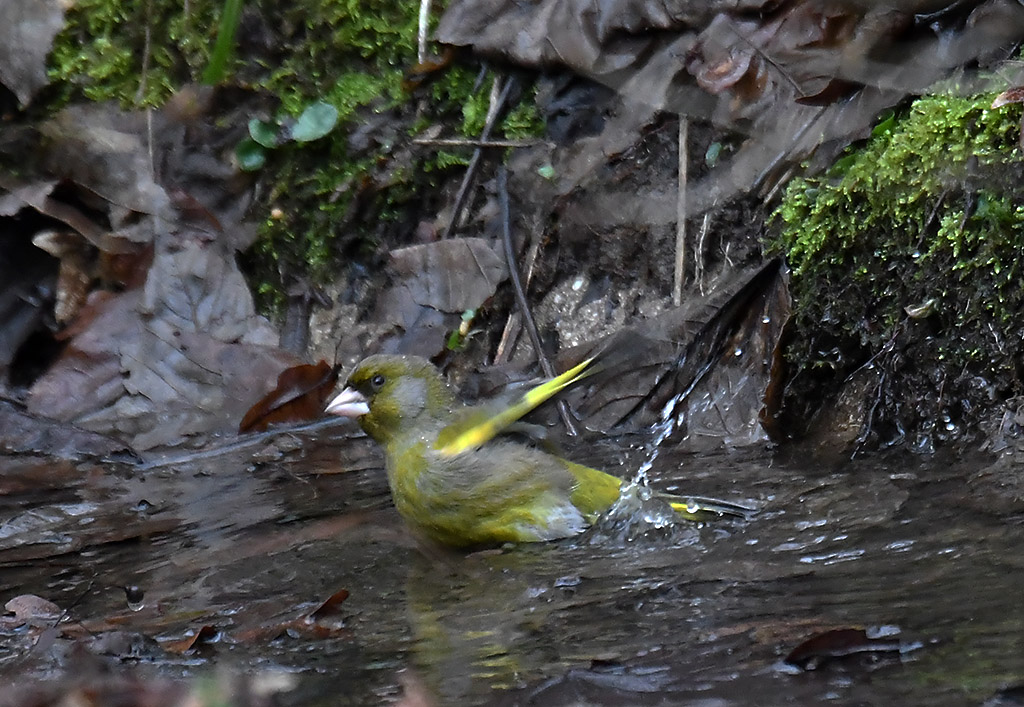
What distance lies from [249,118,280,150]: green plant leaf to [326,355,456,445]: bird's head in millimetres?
2308

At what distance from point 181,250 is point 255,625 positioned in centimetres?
368

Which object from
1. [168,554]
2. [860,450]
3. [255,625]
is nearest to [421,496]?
[168,554]

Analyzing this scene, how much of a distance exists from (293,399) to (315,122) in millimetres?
1600

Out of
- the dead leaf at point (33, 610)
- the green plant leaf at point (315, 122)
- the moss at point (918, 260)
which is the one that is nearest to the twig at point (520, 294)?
the green plant leaf at point (315, 122)

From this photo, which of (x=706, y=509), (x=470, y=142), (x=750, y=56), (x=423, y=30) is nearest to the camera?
(x=706, y=509)

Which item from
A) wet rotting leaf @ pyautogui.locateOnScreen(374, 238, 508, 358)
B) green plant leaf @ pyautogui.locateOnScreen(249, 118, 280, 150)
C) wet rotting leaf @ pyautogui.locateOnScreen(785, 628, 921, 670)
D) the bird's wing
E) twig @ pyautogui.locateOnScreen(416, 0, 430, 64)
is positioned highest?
twig @ pyautogui.locateOnScreen(416, 0, 430, 64)

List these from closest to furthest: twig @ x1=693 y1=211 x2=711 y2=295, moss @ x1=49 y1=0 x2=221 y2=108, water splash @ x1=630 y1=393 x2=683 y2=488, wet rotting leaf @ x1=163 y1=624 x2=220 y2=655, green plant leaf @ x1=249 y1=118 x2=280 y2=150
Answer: wet rotting leaf @ x1=163 y1=624 x2=220 y2=655 < water splash @ x1=630 y1=393 x2=683 y2=488 < twig @ x1=693 y1=211 x2=711 y2=295 < green plant leaf @ x1=249 y1=118 x2=280 y2=150 < moss @ x1=49 y1=0 x2=221 y2=108

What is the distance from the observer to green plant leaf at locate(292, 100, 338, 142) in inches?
252

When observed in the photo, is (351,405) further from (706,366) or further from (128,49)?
(128,49)

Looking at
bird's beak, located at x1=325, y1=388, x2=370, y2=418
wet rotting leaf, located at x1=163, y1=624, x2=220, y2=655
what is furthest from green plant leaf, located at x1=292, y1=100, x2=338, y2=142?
wet rotting leaf, located at x1=163, y1=624, x2=220, y2=655

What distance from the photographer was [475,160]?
6.18 meters

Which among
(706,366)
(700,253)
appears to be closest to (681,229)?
(700,253)

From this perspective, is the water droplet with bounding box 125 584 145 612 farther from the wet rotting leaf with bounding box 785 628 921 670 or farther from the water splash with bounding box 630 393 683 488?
the water splash with bounding box 630 393 683 488

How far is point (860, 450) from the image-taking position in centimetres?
420
